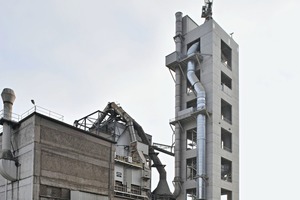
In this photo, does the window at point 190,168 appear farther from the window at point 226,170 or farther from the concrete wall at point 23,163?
the concrete wall at point 23,163

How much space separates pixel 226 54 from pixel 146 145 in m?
17.0

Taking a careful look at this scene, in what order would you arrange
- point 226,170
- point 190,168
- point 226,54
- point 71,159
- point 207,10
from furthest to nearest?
point 226,54
point 207,10
point 226,170
point 190,168
point 71,159

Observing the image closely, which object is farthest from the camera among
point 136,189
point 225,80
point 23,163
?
point 225,80

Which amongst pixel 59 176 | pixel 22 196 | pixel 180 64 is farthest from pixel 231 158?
pixel 22 196

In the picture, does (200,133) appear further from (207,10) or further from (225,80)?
(207,10)

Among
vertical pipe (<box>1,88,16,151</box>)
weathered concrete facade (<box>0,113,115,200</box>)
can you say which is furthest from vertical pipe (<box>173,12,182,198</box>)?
vertical pipe (<box>1,88,16,151</box>)

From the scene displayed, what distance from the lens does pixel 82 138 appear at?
3788 centimetres

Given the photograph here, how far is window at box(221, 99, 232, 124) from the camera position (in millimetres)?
49275

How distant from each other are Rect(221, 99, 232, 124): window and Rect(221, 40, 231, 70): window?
5.34 m

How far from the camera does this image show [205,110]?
147 ft

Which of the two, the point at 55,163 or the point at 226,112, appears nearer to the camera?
the point at 55,163

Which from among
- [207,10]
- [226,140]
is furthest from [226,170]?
[207,10]

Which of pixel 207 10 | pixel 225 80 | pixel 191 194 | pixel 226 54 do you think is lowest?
pixel 191 194

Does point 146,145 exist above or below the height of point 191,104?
below
